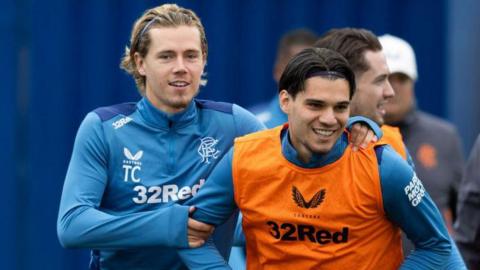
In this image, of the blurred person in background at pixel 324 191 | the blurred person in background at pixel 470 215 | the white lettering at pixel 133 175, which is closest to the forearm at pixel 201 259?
the blurred person in background at pixel 324 191

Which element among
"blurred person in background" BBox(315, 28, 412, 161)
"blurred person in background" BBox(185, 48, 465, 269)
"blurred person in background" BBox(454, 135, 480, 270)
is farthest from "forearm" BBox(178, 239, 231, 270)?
"blurred person in background" BBox(454, 135, 480, 270)

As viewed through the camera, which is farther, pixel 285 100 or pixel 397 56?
pixel 397 56

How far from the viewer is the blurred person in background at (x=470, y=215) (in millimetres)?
5484

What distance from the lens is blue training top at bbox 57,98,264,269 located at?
4.11 metres

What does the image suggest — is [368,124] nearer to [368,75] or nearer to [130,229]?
[368,75]

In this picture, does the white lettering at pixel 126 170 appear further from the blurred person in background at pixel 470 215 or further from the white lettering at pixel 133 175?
the blurred person in background at pixel 470 215

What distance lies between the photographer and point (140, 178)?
14.2 feet

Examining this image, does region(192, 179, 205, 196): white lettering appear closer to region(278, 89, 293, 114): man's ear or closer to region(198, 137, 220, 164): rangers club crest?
region(198, 137, 220, 164): rangers club crest

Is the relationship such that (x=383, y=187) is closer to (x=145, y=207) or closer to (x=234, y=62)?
(x=145, y=207)

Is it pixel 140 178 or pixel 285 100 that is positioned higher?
pixel 285 100

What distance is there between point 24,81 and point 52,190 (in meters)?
0.77

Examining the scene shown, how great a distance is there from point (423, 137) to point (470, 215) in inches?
55.8

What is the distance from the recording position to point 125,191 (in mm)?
4324

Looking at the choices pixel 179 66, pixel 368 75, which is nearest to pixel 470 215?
pixel 368 75
